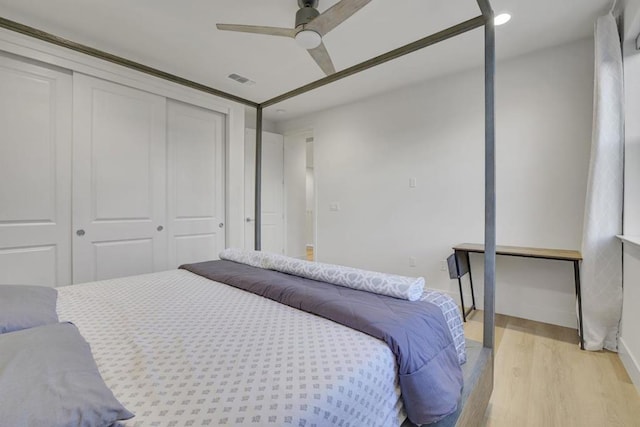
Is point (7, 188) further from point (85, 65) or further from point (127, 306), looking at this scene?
point (127, 306)

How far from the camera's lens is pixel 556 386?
1814mm

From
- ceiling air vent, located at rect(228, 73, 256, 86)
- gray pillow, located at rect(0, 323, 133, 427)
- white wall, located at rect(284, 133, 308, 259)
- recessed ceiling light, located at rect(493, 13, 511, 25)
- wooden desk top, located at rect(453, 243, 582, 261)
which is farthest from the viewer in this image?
white wall, located at rect(284, 133, 308, 259)

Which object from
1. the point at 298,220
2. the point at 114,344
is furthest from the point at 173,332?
the point at 298,220

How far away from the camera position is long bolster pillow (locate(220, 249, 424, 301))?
136 cm

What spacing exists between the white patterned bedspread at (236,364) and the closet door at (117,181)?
1.53 m

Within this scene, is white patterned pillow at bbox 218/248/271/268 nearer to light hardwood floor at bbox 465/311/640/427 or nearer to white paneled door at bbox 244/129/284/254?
light hardwood floor at bbox 465/311/640/427

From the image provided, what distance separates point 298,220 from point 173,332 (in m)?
4.04

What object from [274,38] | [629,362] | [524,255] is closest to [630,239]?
[524,255]

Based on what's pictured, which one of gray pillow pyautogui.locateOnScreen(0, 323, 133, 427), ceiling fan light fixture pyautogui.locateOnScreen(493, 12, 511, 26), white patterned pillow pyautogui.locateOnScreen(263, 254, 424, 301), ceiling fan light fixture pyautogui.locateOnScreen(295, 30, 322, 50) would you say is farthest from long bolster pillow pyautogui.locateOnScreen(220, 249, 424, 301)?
ceiling fan light fixture pyautogui.locateOnScreen(493, 12, 511, 26)

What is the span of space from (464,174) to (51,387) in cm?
332

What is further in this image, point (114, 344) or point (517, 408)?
point (517, 408)

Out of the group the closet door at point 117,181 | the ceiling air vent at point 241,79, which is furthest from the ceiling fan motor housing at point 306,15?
the closet door at point 117,181

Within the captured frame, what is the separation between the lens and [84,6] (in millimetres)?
2096

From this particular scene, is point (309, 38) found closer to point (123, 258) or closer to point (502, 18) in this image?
point (502, 18)
